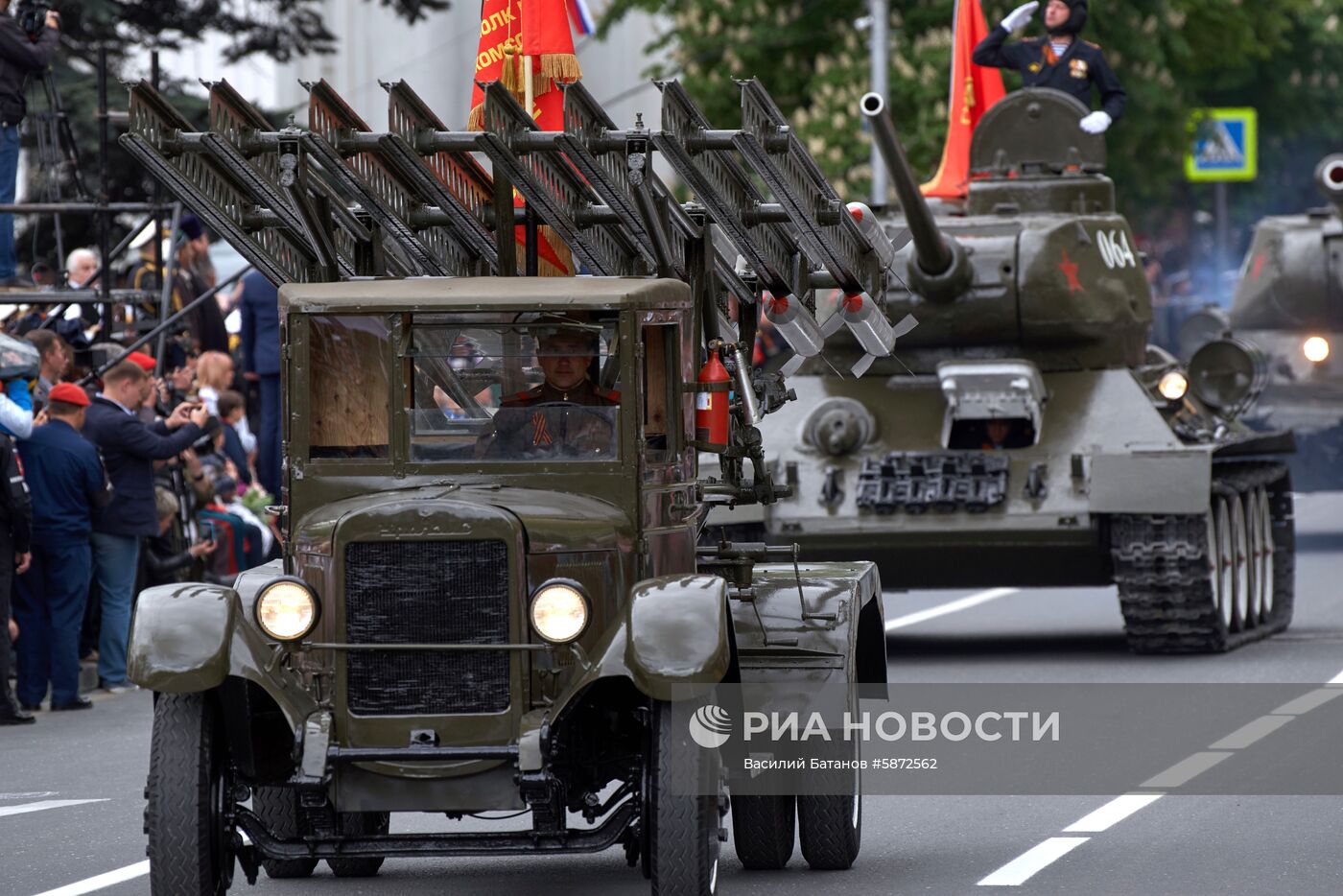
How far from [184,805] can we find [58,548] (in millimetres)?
7314

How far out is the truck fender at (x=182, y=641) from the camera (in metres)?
8.29

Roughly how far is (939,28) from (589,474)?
2551cm

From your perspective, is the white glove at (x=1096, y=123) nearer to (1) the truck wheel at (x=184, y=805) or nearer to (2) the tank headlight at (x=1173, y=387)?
(2) the tank headlight at (x=1173, y=387)

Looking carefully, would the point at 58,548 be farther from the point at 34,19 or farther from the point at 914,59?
the point at 914,59

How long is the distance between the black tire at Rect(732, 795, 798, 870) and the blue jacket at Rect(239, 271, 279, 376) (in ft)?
35.3

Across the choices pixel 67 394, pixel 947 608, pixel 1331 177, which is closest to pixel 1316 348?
pixel 1331 177

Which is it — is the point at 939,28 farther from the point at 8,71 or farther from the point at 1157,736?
the point at 1157,736

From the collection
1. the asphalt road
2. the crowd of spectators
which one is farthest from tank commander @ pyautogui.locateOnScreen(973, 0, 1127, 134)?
the asphalt road

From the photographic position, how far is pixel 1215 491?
57.5 feet

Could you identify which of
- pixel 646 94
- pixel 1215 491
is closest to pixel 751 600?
pixel 1215 491

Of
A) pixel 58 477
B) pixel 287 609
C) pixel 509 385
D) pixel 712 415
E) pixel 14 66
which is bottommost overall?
pixel 287 609

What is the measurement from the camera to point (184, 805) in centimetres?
823

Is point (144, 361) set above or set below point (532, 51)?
below

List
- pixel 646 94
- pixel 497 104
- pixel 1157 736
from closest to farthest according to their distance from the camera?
1. pixel 497 104
2. pixel 1157 736
3. pixel 646 94
